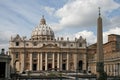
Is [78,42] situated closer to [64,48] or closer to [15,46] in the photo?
[64,48]

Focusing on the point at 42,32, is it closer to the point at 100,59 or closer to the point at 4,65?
the point at 4,65

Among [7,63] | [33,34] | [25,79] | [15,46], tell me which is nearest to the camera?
[25,79]

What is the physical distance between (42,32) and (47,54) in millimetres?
17607

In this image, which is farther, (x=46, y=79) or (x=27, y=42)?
(x=27, y=42)

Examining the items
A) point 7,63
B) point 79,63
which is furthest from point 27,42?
point 7,63

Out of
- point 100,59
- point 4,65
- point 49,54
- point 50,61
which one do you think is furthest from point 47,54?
point 100,59

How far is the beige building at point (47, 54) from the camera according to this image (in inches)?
4195

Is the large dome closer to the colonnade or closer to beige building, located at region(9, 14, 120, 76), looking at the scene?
beige building, located at region(9, 14, 120, 76)

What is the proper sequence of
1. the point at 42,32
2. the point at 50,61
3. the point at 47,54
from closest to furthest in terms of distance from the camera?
the point at 47,54
the point at 50,61
the point at 42,32

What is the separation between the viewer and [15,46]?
107 m

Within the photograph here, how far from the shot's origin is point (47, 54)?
108 m

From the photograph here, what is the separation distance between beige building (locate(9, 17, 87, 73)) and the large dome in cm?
1225

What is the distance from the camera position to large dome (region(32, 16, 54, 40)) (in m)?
122

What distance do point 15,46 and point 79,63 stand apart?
2258 cm
